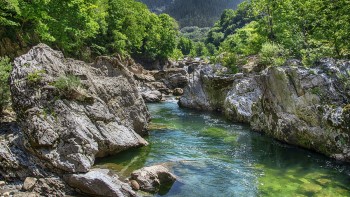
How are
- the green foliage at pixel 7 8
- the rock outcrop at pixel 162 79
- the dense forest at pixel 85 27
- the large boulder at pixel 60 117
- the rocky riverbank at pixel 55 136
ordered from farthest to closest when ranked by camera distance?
the rock outcrop at pixel 162 79 < the dense forest at pixel 85 27 < the green foliage at pixel 7 8 < the large boulder at pixel 60 117 < the rocky riverbank at pixel 55 136

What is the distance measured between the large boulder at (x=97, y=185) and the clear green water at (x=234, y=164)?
1891 mm

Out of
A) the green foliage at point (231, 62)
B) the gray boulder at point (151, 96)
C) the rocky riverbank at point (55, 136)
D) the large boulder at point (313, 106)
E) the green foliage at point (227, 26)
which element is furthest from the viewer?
the green foliage at point (227, 26)

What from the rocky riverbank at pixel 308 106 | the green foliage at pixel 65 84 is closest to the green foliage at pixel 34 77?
the green foliage at pixel 65 84

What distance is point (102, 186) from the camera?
1241 cm

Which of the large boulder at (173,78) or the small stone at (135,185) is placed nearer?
the small stone at (135,185)

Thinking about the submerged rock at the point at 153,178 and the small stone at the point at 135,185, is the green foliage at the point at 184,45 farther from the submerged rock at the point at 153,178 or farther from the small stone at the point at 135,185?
the small stone at the point at 135,185

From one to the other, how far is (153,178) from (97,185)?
8.99ft

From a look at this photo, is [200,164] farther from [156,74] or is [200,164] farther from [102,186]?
[156,74]

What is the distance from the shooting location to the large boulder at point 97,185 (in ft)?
40.5

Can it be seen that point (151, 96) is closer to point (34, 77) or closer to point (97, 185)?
point (34, 77)

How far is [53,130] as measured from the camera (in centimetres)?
1377

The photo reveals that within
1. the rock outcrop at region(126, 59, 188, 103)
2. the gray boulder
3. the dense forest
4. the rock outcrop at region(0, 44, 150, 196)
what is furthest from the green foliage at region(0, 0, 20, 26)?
the rock outcrop at region(126, 59, 188, 103)

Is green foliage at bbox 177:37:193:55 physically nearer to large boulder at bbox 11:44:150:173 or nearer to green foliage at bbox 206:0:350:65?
green foliage at bbox 206:0:350:65

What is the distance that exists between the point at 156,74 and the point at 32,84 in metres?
44.1
